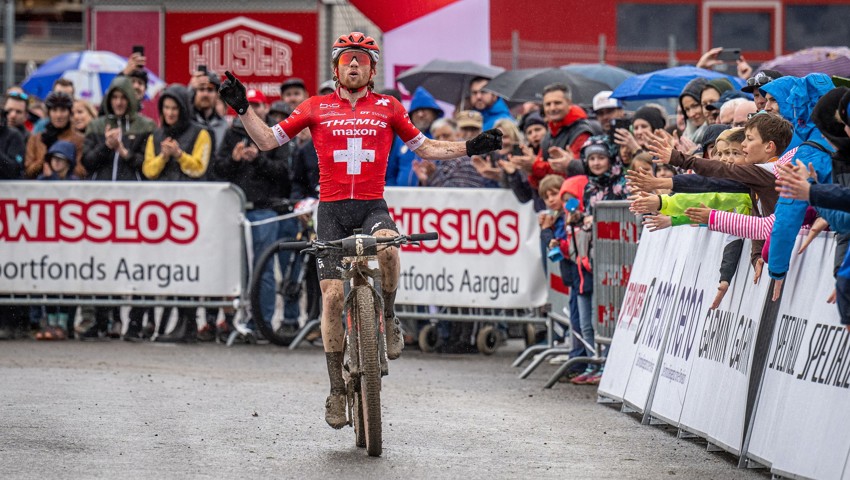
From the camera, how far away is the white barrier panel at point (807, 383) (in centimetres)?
703

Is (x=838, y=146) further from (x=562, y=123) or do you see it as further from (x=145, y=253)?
(x=145, y=253)

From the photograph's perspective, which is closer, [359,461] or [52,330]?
[359,461]

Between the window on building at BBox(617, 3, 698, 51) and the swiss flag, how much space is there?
13.7 meters

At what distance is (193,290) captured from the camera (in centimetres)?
1572

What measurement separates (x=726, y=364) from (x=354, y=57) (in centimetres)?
275

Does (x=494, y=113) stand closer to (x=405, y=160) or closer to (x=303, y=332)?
(x=405, y=160)

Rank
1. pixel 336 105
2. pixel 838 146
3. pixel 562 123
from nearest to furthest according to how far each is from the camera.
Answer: pixel 838 146 < pixel 336 105 < pixel 562 123

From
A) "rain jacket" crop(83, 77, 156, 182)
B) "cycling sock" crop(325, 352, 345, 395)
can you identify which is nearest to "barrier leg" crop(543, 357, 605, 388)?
"cycling sock" crop(325, 352, 345, 395)

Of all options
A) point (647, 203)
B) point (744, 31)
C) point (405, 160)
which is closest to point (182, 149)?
point (405, 160)

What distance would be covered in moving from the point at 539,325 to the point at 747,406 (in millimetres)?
7340

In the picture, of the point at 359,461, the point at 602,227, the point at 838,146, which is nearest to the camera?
the point at 838,146

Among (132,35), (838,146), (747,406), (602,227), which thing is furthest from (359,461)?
(132,35)

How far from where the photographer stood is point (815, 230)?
7598mm

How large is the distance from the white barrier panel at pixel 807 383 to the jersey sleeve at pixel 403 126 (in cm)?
252
